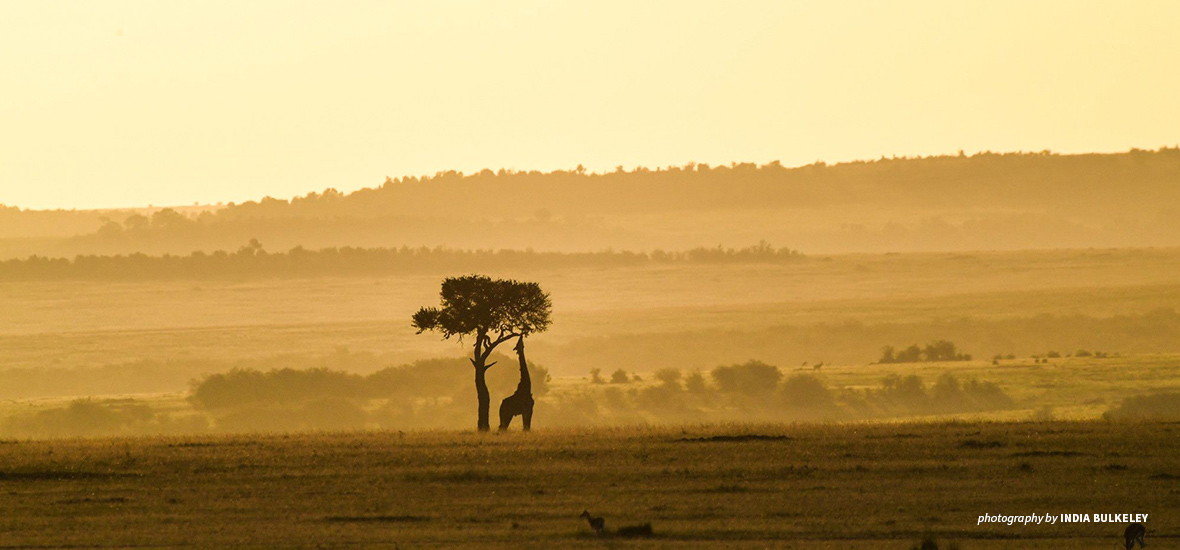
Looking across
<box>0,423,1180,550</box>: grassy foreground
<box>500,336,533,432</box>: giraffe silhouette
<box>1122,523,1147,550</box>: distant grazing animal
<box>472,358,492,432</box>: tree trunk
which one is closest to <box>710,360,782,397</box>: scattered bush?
<box>472,358,492,432</box>: tree trunk

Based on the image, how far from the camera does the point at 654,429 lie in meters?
38.0

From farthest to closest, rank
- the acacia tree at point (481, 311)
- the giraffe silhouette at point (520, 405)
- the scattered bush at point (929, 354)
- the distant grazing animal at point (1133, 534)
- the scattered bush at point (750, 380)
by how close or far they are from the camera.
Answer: the scattered bush at point (929, 354), the scattered bush at point (750, 380), the acacia tree at point (481, 311), the giraffe silhouette at point (520, 405), the distant grazing animal at point (1133, 534)

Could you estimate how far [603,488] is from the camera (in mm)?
27344

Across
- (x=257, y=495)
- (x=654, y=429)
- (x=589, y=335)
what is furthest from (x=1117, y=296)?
(x=257, y=495)

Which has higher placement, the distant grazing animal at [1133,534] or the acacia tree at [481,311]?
the acacia tree at [481,311]

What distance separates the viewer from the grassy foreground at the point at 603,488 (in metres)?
22.9

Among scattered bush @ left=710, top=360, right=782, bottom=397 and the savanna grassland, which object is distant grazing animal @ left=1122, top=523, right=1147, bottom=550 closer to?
the savanna grassland

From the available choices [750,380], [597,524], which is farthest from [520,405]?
[750,380]

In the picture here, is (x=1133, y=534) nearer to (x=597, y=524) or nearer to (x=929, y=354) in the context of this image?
(x=597, y=524)

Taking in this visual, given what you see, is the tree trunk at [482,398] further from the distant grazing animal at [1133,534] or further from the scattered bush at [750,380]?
the scattered bush at [750,380]

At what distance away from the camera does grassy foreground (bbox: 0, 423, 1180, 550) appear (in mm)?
22922

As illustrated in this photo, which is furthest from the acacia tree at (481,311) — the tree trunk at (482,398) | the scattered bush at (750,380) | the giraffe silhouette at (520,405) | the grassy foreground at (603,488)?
the scattered bush at (750,380)

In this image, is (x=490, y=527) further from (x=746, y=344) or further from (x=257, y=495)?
(x=746, y=344)

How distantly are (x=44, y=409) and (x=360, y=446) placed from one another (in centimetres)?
7916
